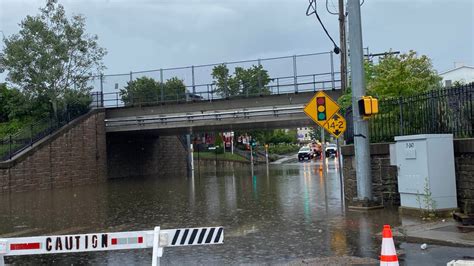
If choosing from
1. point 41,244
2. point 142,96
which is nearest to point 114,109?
point 142,96

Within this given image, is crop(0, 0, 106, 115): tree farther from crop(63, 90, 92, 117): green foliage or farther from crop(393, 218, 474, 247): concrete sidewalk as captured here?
crop(393, 218, 474, 247): concrete sidewalk

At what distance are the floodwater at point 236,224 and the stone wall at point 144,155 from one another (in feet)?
72.4

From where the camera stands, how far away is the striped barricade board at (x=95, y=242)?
5.80 m

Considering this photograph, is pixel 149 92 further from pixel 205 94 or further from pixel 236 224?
pixel 236 224

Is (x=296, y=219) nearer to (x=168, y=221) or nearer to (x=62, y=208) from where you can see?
(x=168, y=221)

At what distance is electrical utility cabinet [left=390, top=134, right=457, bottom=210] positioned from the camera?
1117cm

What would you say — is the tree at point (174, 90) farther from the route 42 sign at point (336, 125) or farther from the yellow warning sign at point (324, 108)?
the route 42 sign at point (336, 125)

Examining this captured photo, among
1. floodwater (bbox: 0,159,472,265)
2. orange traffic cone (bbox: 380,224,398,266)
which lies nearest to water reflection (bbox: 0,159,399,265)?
floodwater (bbox: 0,159,472,265)

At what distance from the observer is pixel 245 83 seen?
37.3 meters

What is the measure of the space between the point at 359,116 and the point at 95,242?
8.85 m

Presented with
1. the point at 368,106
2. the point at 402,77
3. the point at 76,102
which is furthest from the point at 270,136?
the point at 368,106

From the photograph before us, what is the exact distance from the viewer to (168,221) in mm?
12727

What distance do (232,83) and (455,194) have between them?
2671cm

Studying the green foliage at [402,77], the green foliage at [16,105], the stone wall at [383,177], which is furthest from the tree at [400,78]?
the green foliage at [16,105]
